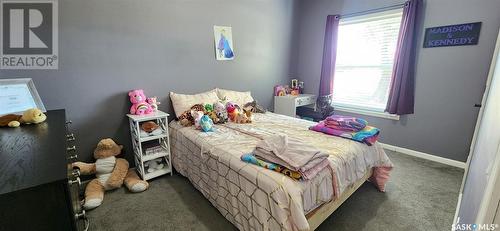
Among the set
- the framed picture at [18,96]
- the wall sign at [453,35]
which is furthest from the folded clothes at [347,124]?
the framed picture at [18,96]

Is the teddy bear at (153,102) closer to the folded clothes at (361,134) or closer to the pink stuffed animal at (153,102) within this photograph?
the pink stuffed animal at (153,102)

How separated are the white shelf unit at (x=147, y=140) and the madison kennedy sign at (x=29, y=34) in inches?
33.9

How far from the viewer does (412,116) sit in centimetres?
307

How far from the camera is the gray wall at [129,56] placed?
6.75ft

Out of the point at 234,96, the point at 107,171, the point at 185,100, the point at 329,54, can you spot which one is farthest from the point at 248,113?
the point at 329,54

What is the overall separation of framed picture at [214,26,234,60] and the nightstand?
1234 mm

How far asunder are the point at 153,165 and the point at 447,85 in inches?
145

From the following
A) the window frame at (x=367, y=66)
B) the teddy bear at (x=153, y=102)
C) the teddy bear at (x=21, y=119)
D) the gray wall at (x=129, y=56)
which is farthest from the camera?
A: the window frame at (x=367, y=66)

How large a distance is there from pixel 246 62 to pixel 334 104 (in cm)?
176

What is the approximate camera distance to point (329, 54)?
373cm

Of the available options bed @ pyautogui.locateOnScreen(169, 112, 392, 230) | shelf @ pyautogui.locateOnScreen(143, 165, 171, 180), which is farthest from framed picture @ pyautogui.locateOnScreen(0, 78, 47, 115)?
bed @ pyautogui.locateOnScreen(169, 112, 392, 230)

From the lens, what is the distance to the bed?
129 cm

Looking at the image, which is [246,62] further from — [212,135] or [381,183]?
[381,183]

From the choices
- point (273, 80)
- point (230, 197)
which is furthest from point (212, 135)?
point (273, 80)
